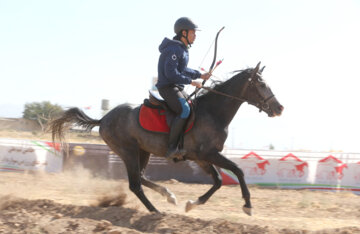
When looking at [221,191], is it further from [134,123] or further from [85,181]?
[134,123]

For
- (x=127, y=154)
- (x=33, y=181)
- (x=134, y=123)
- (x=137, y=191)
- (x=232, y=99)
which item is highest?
(x=232, y=99)

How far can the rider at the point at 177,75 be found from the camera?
683 centimetres

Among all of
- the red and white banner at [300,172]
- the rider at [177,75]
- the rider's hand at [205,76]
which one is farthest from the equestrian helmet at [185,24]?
the red and white banner at [300,172]

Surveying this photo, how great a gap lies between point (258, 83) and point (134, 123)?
2233mm

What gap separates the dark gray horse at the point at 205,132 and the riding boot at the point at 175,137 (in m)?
0.16

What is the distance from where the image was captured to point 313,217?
26.0 feet

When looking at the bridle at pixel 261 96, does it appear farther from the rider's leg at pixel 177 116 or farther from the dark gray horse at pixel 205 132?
the rider's leg at pixel 177 116

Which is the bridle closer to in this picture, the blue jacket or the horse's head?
the horse's head

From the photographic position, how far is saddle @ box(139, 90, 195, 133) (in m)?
7.12

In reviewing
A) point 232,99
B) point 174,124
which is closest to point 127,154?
point 174,124

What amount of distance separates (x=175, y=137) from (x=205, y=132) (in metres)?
0.49

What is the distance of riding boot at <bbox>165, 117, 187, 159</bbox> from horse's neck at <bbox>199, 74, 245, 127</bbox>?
1.95 feet

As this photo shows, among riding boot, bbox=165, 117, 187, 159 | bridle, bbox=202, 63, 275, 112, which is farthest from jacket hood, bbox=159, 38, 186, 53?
riding boot, bbox=165, 117, 187, 159

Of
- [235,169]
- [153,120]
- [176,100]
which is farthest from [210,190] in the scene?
[176,100]
